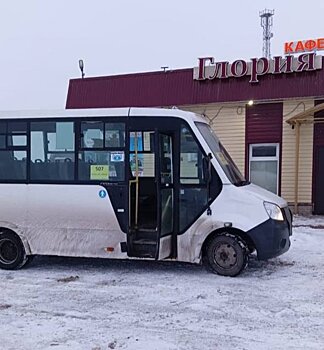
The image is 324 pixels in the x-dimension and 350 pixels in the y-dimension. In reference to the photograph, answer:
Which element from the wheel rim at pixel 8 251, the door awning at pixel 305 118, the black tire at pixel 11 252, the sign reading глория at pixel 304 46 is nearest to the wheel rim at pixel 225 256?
the black tire at pixel 11 252

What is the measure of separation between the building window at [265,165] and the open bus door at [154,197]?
8696 millimetres

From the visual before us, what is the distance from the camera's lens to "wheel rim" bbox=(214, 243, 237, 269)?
23.1ft

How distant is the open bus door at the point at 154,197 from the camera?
7109mm

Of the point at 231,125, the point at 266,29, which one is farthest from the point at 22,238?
the point at 266,29

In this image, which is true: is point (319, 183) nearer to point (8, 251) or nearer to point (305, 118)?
point (305, 118)

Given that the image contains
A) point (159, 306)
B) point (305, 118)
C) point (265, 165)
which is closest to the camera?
point (159, 306)

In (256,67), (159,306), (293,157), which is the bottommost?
(159,306)

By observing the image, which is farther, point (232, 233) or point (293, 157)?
point (293, 157)

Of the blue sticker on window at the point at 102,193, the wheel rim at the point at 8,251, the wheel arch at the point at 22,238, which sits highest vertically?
the blue sticker on window at the point at 102,193

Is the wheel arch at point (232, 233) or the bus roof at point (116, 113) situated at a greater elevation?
the bus roof at point (116, 113)

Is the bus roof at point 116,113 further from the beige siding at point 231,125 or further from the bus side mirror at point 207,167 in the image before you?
the beige siding at point 231,125

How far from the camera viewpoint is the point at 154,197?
24.4ft

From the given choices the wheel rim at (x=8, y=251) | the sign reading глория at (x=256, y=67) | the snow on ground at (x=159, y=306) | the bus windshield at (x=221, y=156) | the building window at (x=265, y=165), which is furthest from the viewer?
the building window at (x=265, y=165)

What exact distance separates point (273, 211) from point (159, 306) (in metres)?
2.37
